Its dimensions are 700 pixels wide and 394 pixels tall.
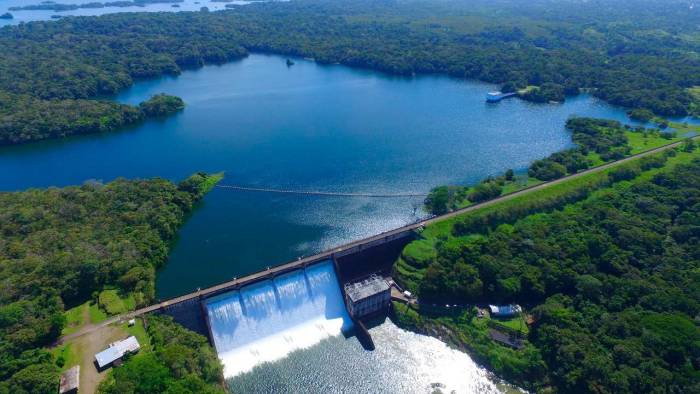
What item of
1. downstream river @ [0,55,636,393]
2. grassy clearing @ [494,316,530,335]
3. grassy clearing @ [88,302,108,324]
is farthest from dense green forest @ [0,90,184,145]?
grassy clearing @ [494,316,530,335]

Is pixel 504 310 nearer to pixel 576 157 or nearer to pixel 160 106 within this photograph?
pixel 576 157

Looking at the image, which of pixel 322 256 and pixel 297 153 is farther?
pixel 297 153

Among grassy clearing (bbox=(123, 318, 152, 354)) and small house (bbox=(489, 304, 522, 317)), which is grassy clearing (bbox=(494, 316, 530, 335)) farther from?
grassy clearing (bbox=(123, 318, 152, 354))

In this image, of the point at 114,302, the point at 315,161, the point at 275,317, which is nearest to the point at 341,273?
the point at 275,317

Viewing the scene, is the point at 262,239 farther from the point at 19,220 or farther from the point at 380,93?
the point at 380,93

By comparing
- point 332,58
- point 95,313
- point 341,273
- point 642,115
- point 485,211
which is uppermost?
point 95,313

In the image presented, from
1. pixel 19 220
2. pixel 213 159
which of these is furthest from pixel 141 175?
pixel 19 220
